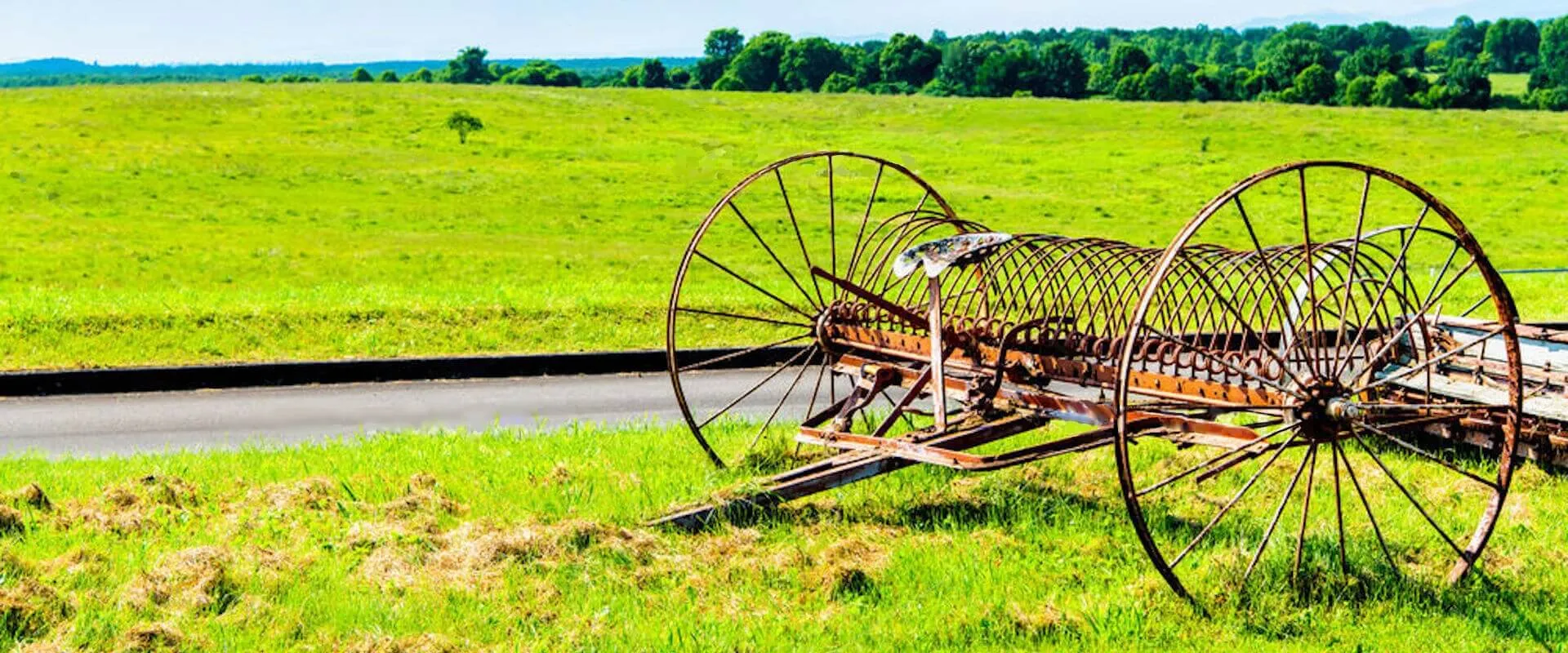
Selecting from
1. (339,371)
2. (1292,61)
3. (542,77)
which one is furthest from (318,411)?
(542,77)

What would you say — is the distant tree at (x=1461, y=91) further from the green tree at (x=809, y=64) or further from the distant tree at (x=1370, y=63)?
Result: the green tree at (x=809, y=64)

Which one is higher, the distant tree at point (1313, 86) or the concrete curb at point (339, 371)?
the concrete curb at point (339, 371)

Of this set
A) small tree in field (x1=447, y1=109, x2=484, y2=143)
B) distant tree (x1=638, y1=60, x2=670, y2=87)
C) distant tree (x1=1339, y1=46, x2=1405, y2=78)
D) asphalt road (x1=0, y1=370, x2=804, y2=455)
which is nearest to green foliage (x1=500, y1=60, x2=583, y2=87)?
distant tree (x1=638, y1=60, x2=670, y2=87)

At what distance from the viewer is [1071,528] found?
9570 millimetres

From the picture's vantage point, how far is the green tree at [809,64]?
5320 inches

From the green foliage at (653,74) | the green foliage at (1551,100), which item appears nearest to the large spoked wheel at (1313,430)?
the green foliage at (1551,100)

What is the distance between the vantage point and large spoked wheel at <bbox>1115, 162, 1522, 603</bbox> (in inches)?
321

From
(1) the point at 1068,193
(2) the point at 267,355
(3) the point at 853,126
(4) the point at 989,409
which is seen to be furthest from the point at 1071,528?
(3) the point at 853,126

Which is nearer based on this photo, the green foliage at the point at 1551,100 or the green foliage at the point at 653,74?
the green foliage at the point at 1551,100

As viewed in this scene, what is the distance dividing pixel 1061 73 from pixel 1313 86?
875 inches

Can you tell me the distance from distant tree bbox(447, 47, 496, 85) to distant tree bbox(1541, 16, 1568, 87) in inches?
3616

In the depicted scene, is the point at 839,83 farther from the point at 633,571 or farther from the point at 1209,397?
the point at 633,571

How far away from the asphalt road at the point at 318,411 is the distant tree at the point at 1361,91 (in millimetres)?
98452

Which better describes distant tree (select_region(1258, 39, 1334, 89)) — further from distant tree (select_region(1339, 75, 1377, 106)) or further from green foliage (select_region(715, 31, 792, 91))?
green foliage (select_region(715, 31, 792, 91))
